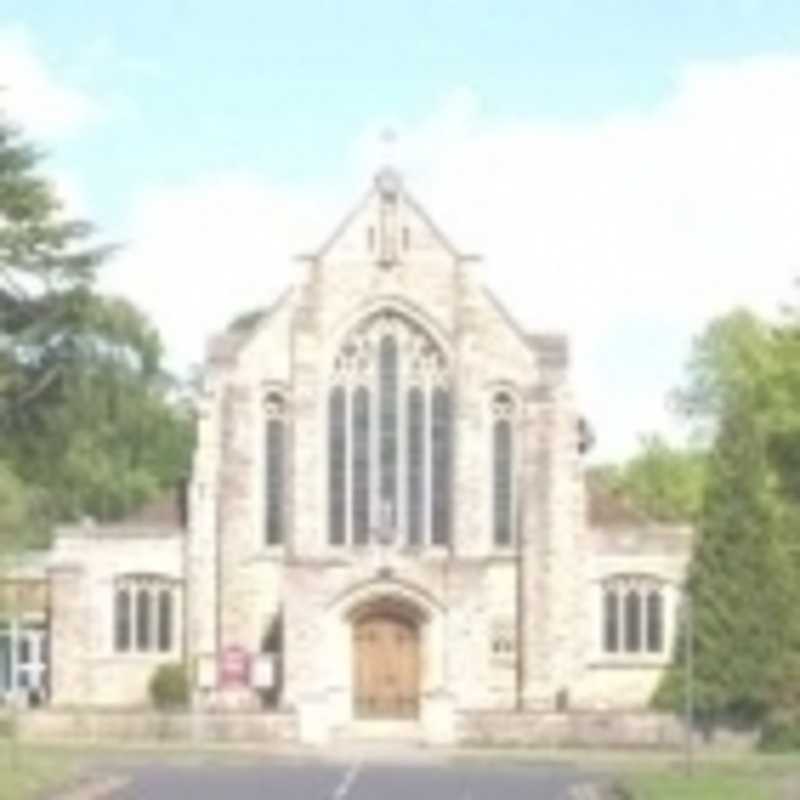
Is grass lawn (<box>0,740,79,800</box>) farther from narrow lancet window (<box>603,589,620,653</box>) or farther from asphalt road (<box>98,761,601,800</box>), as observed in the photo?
narrow lancet window (<box>603,589,620,653</box>)

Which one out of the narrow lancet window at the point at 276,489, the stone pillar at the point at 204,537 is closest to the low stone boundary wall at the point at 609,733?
the narrow lancet window at the point at 276,489

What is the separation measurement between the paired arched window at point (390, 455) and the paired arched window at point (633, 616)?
172 inches

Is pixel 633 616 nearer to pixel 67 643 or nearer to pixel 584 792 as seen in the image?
pixel 67 643

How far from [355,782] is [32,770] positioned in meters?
5.68

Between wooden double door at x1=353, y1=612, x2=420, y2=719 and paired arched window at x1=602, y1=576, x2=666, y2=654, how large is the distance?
480 centimetres

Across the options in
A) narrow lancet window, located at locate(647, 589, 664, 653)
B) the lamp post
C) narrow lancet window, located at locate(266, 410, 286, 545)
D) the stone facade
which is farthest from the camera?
narrow lancet window, located at locate(647, 589, 664, 653)

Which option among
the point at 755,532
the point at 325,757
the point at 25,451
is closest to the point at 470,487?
the point at 755,532

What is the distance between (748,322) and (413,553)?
44.1m

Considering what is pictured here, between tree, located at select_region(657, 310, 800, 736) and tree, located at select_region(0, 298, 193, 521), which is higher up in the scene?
tree, located at select_region(0, 298, 193, 521)

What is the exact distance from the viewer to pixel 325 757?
68.2 m

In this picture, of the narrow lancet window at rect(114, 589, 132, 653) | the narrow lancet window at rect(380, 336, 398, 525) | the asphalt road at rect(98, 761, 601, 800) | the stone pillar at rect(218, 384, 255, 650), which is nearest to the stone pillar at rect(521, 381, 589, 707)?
the narrow lancet window at rect(380, 336, 398, 525)

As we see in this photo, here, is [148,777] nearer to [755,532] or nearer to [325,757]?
[325,757]

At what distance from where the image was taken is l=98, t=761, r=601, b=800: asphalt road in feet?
165

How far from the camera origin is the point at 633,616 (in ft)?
264
